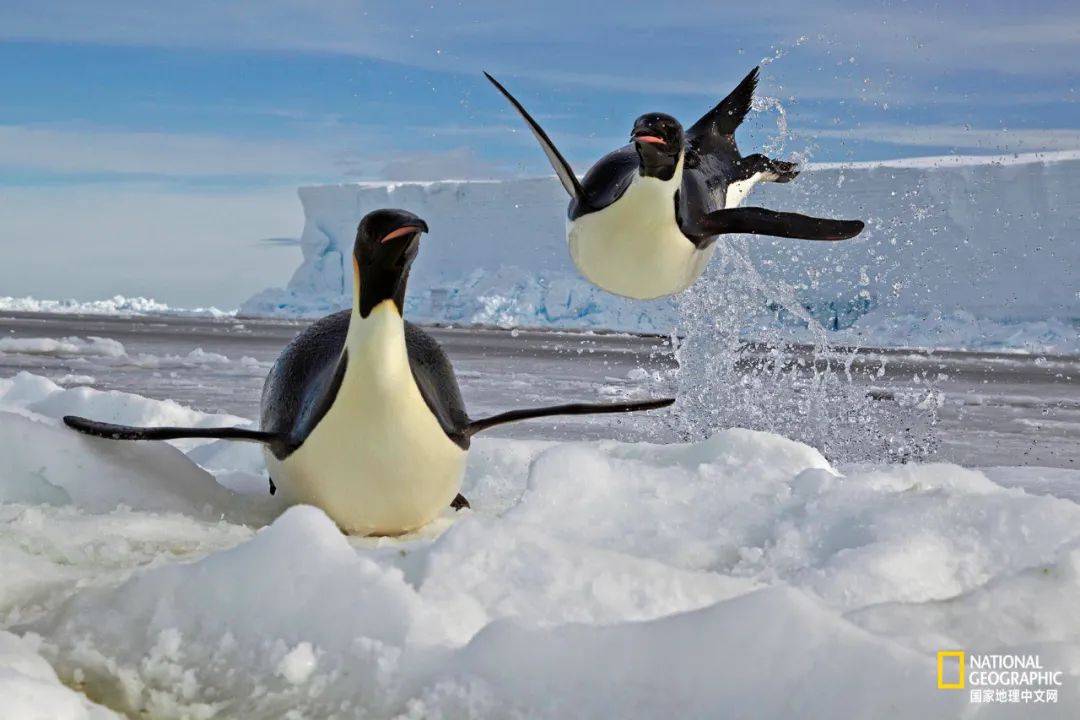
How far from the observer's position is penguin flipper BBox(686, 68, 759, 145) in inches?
231

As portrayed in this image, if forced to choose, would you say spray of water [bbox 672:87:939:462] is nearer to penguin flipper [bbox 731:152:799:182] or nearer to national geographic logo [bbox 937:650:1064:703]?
penguin flipper [bbox 731:152:799:182]

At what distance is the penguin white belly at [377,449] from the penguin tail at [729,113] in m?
3.17

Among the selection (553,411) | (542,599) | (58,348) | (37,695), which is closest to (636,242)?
(553,411)

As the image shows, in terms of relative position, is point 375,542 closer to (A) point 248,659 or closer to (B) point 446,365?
(B) point 446,365

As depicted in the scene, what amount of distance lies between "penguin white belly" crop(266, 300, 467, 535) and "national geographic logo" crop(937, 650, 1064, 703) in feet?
5.17

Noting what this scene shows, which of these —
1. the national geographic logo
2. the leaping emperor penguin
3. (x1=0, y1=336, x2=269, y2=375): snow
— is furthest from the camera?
(x1=0, y1=336, x2=269, y2=375): snow

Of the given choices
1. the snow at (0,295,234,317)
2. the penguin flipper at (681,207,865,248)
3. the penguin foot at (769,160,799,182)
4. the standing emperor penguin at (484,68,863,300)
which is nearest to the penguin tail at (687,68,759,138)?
the penguin foot at (769,160,799,182)

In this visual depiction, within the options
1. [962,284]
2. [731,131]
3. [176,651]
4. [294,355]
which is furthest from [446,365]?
[962,284]

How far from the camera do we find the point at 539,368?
1727 centimetres

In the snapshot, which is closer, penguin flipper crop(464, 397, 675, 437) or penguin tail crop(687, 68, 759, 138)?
penguin flipper crop(464, 397, 675, 437)

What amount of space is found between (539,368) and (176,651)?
1518cm

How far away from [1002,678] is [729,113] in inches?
182

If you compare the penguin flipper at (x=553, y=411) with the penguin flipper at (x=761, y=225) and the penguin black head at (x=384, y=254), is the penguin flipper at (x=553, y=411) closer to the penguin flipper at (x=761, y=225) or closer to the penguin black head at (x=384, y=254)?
the penguin black head at (x=384, y=254)

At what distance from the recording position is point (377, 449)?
3.06 m
